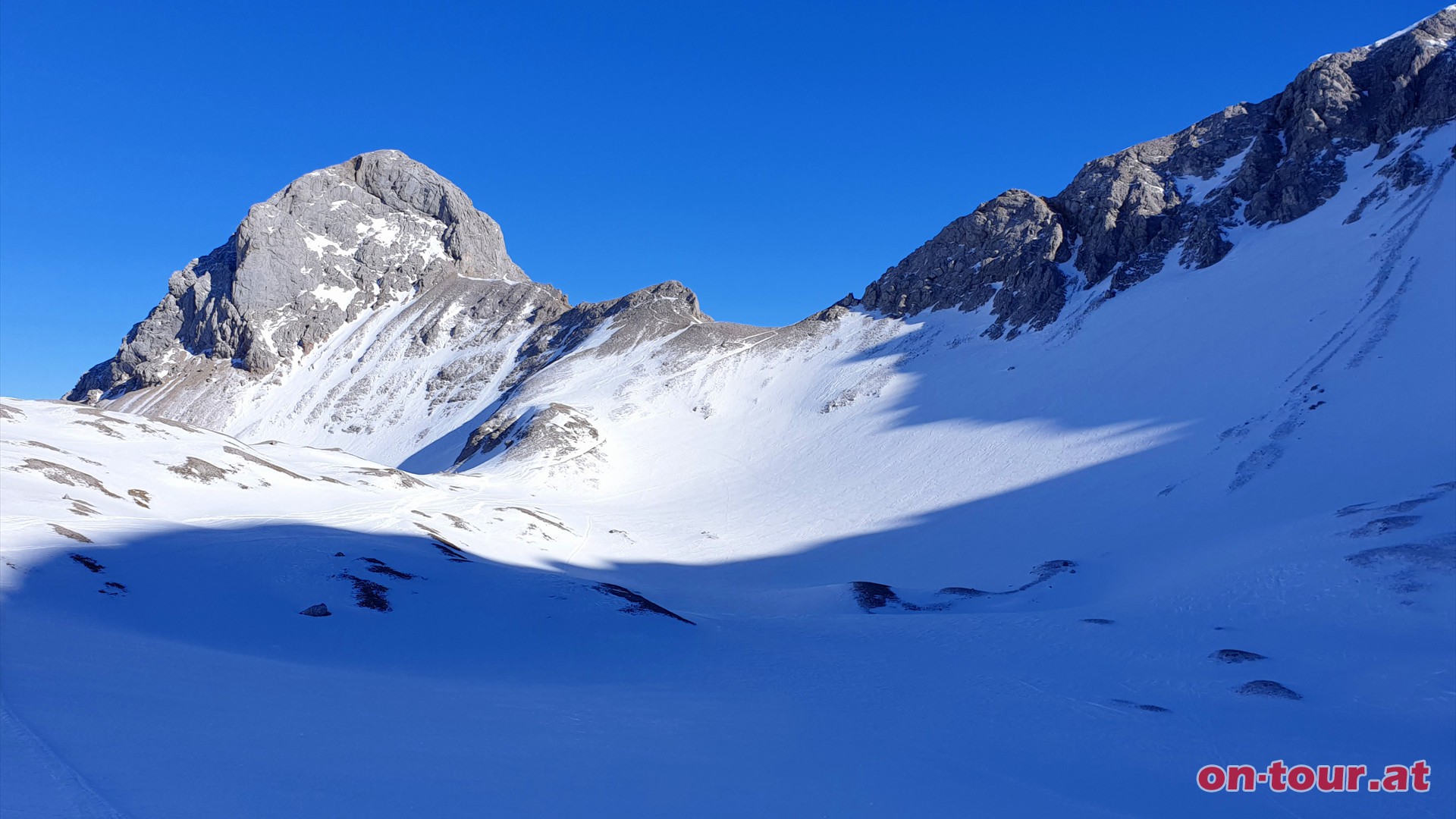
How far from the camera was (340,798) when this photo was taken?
9125 millimetres

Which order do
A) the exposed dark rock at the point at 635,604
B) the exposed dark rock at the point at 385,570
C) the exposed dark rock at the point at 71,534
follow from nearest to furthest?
1. the exposed dark rock at the point at 71,534
2. the exposed dark rock at the point at 385,570
3. the exposed dark rock at the point at 635,604

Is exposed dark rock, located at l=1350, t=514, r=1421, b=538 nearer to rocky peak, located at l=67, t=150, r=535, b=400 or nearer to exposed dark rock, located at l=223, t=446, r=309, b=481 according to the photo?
exposed dark rock, located at l=223, t=446, r=309, b=481

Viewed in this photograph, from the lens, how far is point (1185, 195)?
80.9 meters

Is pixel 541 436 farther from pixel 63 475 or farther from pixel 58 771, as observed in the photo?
pixel 58 771

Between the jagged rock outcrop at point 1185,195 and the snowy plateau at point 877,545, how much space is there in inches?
18.7

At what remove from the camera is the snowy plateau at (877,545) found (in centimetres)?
1184

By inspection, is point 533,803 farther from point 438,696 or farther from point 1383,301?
point 1383,301

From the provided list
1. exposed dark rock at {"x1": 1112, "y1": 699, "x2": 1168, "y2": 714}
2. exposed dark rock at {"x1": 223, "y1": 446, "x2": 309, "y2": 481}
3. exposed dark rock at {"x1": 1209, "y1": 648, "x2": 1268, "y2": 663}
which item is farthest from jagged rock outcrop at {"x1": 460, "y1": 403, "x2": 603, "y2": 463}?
exposed dark rock at {"x1": 1112, "y1": 699, "x2": 1168, "y2": 714}

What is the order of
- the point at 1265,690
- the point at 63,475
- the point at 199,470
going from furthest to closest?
1. the point at 199,470
2. the point at 63,475
3. the point at 1265,690

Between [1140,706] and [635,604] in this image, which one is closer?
[1140,706]

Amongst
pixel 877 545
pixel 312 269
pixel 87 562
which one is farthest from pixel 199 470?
pixel 312 269

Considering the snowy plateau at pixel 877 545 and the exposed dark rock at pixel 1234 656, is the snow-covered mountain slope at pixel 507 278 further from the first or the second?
the exposed dark rock at pixel 1234 656

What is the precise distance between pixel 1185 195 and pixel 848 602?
72.2 m

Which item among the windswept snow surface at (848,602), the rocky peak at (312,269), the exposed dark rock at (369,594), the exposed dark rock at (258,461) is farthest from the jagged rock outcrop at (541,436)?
the rocky peak at (312,269)
